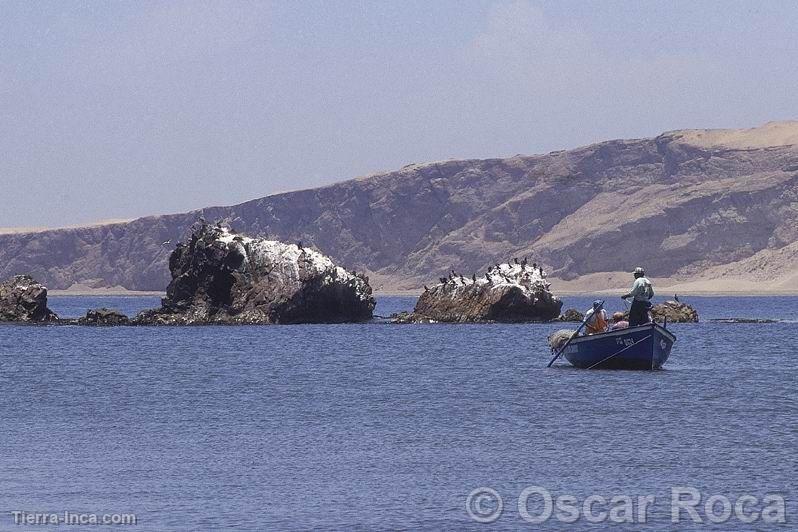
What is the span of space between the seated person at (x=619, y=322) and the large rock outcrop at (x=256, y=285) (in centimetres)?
4689

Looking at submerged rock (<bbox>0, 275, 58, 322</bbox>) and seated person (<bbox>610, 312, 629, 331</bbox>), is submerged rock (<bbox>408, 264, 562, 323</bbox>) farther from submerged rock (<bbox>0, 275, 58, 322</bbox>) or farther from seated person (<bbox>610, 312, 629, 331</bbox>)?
seated person (<bbox>610, 312, 629, 331</bbox>)

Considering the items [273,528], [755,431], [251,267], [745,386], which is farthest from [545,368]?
[251,267]

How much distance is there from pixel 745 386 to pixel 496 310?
52.4 m

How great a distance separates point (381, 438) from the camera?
3838 cm

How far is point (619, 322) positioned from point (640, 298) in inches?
111

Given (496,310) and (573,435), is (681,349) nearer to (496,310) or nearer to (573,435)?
(496,310)

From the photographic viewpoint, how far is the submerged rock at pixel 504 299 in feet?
343

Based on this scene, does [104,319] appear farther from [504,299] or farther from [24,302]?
[504,299]

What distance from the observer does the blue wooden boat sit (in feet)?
187

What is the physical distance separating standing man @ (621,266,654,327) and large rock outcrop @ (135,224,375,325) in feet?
160

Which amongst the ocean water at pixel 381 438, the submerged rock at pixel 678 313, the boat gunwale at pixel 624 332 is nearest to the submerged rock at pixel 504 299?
the submerged rock at pixel 678 313

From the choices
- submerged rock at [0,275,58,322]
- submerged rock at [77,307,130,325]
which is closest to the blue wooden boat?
submerged rock at [77,307,130,325]

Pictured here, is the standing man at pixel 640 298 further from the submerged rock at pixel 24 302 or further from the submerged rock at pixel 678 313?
the submerged rock at pixel 24 302

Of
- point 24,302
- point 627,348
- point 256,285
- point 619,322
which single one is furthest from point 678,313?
point 627,348
